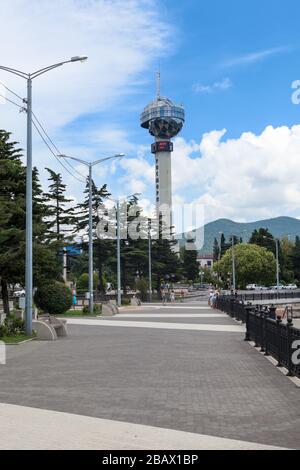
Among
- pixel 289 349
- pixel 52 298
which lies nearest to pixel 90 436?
pixel 289 349

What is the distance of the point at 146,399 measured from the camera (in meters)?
10.1

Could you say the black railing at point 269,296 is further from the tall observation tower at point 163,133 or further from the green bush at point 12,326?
the tall observation tower at point 163,133

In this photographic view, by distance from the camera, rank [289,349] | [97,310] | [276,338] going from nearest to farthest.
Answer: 1. [289,349]
2. [276,338]
3. [97,310]

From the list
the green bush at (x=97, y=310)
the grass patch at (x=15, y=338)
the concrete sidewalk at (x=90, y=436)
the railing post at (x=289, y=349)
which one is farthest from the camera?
the green bush at (x=97, y=310)

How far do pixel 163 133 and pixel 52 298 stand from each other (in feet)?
499

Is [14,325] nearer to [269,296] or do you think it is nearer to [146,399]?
[146,399]

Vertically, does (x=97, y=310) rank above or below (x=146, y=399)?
above

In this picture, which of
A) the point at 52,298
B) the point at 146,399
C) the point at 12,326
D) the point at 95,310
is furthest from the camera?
the point at 95,310

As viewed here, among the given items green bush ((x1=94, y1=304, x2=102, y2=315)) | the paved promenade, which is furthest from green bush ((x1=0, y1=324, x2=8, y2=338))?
green bush ((x1=94, y1=304, x2=102, y2=315))

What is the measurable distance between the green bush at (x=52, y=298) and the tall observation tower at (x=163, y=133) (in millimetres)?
144615

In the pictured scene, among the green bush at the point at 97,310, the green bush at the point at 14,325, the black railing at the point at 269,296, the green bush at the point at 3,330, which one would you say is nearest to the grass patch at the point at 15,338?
the green bush at the point at 3,330

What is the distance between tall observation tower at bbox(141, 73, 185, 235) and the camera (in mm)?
186250

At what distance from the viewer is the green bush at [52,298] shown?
38844mm
